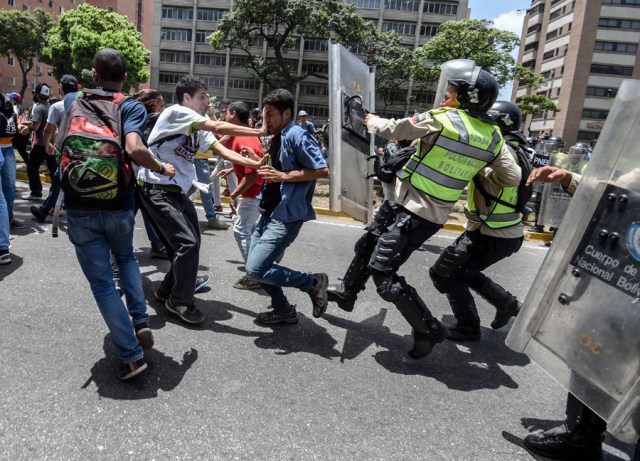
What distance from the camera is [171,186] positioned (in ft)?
11.6

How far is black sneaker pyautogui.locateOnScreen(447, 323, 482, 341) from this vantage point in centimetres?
378

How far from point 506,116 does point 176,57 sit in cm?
5430

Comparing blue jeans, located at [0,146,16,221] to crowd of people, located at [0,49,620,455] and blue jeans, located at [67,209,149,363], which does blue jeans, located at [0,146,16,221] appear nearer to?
crowd of people, located at [0,49,620,455]

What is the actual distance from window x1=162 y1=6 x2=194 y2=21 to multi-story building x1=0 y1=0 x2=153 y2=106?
10.3 m

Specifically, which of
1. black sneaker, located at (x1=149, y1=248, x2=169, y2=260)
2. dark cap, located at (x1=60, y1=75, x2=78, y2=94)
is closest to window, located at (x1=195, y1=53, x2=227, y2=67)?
dark cap, located at (x1=60, y1=75, x2=78, y2=94)

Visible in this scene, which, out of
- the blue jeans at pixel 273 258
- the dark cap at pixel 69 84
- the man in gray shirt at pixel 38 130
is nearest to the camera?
the blue jeans at pixel 273 258

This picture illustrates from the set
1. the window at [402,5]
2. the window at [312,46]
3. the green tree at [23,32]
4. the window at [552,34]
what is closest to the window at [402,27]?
the window at [402,5]

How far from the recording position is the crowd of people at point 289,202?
8.49 feet

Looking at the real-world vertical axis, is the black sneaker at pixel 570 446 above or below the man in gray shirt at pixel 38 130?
below

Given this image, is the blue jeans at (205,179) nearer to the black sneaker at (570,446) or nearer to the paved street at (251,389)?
the paved street at (251,389)

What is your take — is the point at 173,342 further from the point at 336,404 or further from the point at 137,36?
the point at 137,36

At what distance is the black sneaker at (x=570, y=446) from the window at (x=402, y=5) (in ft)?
175

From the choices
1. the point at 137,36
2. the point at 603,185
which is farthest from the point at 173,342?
the point at 137,36

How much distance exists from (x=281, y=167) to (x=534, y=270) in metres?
4.68
